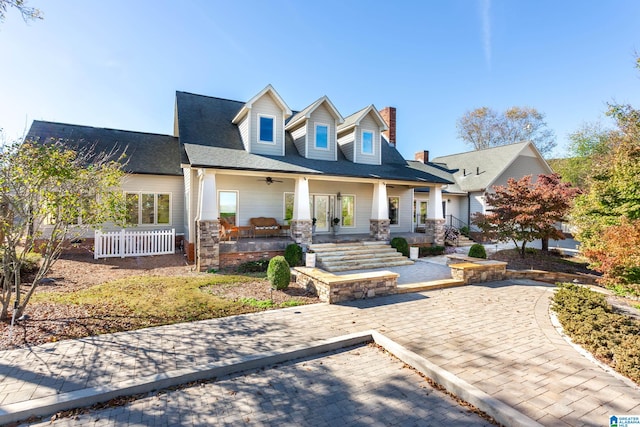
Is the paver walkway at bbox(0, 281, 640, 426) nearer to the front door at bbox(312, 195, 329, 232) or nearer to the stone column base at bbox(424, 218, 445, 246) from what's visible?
the stone column base at bbox(424, 218, 445, 246)

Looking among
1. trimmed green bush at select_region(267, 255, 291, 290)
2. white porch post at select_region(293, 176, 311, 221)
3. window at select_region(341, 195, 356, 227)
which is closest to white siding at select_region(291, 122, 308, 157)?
white porch post at select_region(293, 176, 311, 221)

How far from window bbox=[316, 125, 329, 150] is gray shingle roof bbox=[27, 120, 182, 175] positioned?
7.15 metres

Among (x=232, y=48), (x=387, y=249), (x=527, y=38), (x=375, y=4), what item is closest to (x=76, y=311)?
(x=387, y=249)

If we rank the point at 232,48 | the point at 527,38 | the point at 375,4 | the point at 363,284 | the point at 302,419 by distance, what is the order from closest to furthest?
1. the point at 302,419
2. the point at 363,284
3. the point at 375,4
4. the point at 232,48
5. the point at 527,38

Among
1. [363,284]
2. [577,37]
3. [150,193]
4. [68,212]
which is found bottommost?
[363,284]

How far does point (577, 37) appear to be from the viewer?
1426cm

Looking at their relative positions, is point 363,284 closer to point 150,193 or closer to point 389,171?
point 389,171

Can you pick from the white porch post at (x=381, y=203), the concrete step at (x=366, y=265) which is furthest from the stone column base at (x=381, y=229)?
the concrete step at (x=366, y=265)

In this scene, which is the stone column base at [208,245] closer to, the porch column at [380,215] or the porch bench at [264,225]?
the porch bench at [264,225]

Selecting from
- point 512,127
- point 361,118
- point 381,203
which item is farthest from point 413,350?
point 512,127

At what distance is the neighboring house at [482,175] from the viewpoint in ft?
70.1

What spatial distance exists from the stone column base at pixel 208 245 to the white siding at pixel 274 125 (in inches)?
180

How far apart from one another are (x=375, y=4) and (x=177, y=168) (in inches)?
469

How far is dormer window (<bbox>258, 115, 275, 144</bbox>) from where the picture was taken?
44.4ft
